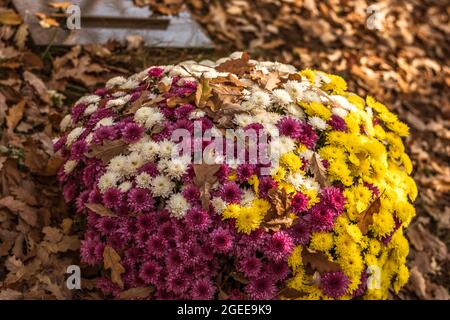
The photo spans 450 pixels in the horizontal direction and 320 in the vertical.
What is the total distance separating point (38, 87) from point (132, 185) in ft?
5.92

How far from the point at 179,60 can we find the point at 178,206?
233 centimetres

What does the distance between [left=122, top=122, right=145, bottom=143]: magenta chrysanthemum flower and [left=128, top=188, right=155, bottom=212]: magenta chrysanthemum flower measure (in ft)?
1.01

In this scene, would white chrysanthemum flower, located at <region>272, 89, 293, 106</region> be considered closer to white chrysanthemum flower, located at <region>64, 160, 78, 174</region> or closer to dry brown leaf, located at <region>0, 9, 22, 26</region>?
white chrysanthemum flower, located at <region>64, 160, 78, 174</region>

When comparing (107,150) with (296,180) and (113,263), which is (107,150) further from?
(296,180)

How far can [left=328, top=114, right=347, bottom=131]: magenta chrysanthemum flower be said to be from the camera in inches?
120

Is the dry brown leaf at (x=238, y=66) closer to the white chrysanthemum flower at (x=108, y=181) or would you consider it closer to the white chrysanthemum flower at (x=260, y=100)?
the white chrysanthemum flower at (x=260, y=100)

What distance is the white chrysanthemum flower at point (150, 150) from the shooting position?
2801 millimetres

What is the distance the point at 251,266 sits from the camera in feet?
8.61

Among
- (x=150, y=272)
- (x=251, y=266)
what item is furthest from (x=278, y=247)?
(x=150, y=272)

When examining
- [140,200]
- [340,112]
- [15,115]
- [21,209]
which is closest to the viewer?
[140,200]

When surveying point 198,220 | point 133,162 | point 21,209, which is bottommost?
point 21,209

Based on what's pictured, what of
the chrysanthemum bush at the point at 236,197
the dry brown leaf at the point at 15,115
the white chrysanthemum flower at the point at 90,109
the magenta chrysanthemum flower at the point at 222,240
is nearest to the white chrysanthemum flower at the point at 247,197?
the chrysanthemum bush at the point at 236,197

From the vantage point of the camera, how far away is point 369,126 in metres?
3.25

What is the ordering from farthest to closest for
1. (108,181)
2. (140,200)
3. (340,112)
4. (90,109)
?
(90,109)
(340,112)
(108,181)
(140,200)
